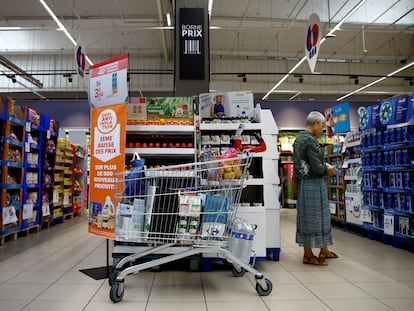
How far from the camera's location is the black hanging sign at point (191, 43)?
15.9 ft

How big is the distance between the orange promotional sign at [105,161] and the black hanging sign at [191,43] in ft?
6.43

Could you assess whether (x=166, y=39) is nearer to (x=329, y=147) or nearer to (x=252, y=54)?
(x=252, y=54)

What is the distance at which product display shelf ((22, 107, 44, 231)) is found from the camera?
5289 millimetres

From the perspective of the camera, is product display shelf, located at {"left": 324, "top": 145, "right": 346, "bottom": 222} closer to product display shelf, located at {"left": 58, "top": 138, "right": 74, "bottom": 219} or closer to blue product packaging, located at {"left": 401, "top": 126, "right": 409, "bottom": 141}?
blue product packaging, located at {"left": 401, "top": 126, "right": 409, "bottom": 141}

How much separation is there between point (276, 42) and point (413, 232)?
11.3 metres

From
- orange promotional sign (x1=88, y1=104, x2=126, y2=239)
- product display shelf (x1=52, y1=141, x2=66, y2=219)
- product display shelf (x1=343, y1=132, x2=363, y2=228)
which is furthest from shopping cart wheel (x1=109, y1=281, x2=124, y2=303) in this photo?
product display shelf (x1=52, y1=141, x2=66, y2=219)

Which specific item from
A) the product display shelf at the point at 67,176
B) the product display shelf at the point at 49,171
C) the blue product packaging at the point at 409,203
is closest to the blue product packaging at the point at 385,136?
the blue product packaging at the point at 409,203

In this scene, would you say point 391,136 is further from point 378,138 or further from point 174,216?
point 174,216

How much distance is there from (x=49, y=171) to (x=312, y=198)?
16.6 ft

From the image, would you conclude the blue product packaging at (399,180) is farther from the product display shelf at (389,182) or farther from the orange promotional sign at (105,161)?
the orange promotional sign at (105,161)

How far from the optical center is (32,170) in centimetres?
596

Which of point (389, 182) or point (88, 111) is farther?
point (88, 111)

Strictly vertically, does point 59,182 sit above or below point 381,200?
above

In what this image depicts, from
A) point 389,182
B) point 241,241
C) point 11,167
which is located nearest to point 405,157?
point 389,182
